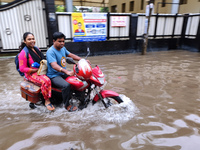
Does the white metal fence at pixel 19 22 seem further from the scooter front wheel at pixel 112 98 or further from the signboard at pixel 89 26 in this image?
the scooter front wheel at pixel 112 98

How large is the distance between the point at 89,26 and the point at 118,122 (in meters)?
6.77

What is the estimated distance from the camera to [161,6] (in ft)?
50.2

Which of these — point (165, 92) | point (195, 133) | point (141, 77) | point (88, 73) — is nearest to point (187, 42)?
point (141, 77)

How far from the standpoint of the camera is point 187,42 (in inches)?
426

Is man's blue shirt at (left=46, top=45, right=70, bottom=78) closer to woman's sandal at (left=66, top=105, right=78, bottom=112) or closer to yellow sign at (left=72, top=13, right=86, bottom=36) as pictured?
woman's sandal at (left=66, top=105, right=78, bottom=112)

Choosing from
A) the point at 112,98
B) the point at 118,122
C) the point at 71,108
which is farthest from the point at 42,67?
the point at 118,122

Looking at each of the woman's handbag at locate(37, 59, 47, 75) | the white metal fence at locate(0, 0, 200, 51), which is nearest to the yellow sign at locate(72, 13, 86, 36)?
the white metal fence at locate(0, 0, 200, 51)

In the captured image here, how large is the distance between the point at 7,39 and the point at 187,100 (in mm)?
8167

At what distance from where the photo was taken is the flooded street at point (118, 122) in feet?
7.95

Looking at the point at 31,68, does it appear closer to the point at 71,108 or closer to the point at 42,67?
the point at 42,67

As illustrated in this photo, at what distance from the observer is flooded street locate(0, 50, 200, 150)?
2.42 m

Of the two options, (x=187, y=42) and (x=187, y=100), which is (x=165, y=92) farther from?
(x=187, y=42)

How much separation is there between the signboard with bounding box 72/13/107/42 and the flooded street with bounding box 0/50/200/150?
15.7 ft

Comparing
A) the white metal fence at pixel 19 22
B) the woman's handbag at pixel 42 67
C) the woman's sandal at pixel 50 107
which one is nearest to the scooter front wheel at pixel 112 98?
the woman's sandal at pixel 50 107
